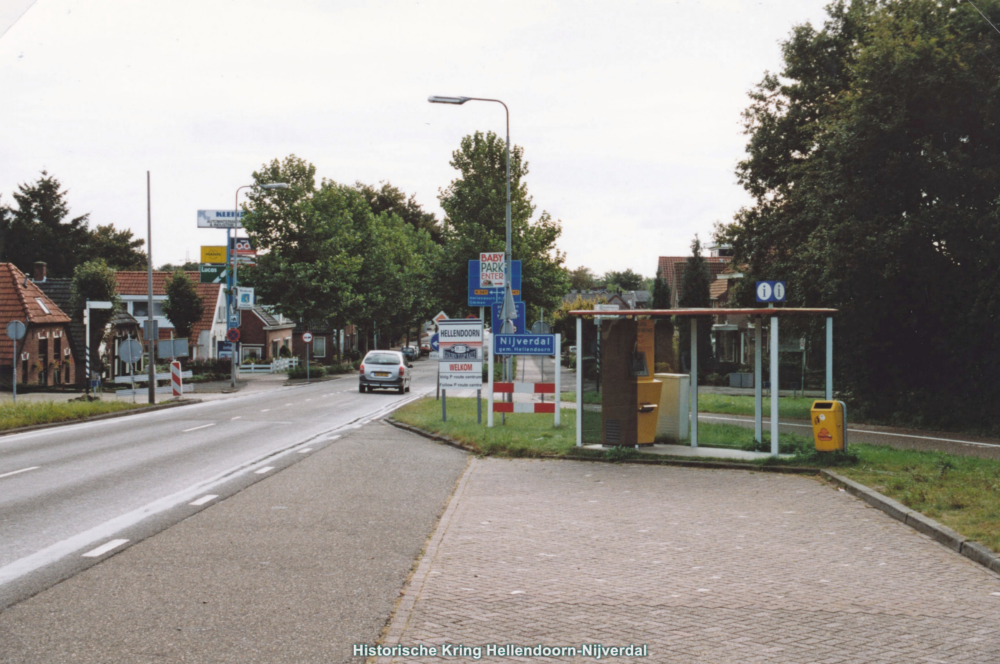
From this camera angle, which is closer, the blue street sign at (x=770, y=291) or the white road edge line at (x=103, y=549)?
the white road edge line at (x=103, y=549)

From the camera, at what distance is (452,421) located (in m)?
19.3

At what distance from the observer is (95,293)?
131ft

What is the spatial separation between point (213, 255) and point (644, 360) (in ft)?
152

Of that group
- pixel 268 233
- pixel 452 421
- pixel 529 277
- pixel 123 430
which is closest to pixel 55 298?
pixel 268 233

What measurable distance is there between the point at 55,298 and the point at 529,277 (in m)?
24.6

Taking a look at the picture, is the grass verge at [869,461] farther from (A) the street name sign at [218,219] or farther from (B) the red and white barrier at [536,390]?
(A) the street name sign at [218,219]

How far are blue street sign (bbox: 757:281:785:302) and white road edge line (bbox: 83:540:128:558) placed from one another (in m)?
10.2

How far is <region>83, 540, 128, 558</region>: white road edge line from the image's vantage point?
700 centimetres

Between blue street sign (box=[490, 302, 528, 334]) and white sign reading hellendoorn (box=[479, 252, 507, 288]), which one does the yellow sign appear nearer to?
blue street sign (box=[490, 302, 528, 334])

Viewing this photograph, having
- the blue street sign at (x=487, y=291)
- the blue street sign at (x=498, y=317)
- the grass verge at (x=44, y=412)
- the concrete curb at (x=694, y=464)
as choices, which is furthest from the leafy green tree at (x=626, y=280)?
the concrete curb at (x=694, y=464)

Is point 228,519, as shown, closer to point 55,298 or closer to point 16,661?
point 16,661

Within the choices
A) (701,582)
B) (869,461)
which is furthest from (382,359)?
(701,582)

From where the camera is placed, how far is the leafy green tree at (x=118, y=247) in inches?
2744

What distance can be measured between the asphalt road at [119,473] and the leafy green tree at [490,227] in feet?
70.6
